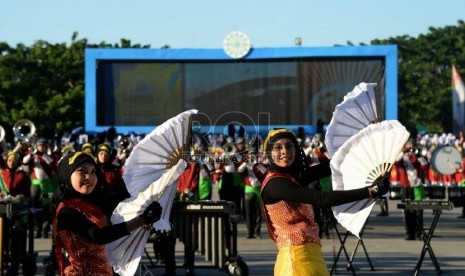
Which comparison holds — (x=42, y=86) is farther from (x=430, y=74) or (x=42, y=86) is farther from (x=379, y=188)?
(x=379, y=188)

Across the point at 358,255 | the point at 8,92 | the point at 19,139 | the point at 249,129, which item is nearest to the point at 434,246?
the point at 358,255

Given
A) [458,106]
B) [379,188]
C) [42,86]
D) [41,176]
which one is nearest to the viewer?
[379,188]

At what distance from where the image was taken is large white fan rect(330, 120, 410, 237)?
7.05 m

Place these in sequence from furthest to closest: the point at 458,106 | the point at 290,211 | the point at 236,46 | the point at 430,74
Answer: the point at 430,74, the point at 458,106, the point at 236,46, the point at 290,211

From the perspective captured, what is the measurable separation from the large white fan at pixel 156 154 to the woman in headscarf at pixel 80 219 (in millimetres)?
419

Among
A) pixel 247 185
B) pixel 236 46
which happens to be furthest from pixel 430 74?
pixel 247 185

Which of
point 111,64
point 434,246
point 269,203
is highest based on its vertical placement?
point 111,64

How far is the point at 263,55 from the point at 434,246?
85.8 ft

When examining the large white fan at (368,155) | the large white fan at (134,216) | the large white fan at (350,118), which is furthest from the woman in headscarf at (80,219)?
the large white fan at (350,118)

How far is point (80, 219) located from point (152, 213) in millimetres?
478

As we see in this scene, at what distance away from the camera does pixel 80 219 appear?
7.34m

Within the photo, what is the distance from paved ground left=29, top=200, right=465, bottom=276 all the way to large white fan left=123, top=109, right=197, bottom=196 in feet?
16.6

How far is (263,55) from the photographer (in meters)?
45.5

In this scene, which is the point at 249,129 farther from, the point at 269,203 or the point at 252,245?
the point at 269,203
